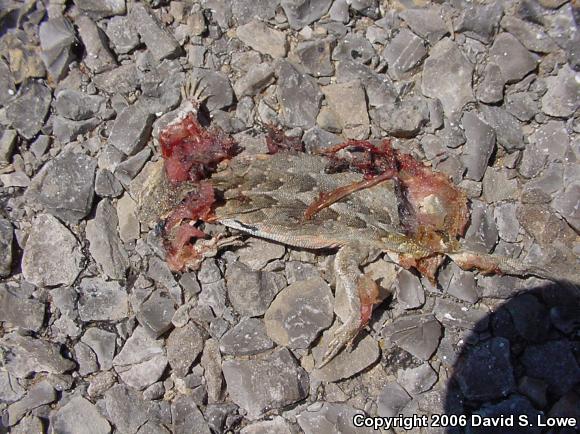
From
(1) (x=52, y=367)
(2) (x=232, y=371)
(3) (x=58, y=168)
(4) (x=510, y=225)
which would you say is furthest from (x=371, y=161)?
(1) (x=52, y=367)

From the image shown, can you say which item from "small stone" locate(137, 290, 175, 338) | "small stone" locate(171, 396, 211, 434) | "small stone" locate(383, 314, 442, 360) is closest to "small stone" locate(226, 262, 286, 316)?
"small stone" locate(137, 290, 175, 338)

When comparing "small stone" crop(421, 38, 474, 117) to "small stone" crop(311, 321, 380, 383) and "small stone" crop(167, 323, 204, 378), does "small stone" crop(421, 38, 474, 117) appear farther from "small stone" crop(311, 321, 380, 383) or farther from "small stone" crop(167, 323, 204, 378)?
"small stone" crop(167, 323, 204, 378)

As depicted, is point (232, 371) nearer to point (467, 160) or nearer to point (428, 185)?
point (428, 185)

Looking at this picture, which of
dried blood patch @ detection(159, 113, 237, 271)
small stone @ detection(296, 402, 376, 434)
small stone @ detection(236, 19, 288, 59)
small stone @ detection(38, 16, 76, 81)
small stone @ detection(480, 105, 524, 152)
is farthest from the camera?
small stone @ detection(236, 19, 288, 59)

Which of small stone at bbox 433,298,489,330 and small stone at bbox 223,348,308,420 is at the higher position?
small stone at bbox 433,298,489,330

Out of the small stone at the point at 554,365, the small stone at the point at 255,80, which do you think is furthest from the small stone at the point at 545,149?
the small stone at the point at 255,80

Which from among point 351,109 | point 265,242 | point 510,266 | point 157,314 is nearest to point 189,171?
point 265,242
